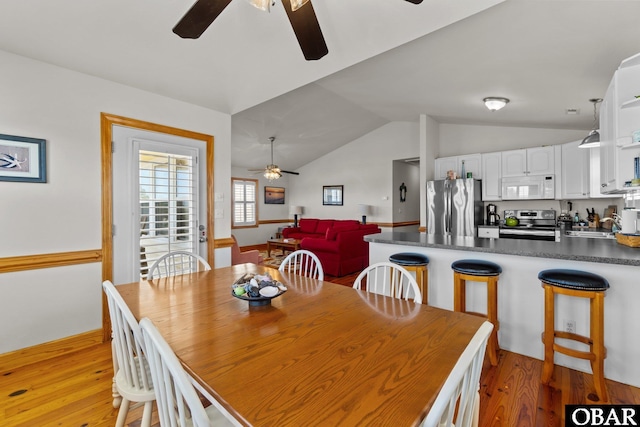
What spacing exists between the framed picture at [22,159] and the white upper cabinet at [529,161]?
235 inches

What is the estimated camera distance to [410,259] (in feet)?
9.19

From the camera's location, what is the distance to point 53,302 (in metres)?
2.55

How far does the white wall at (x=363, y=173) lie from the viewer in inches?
291

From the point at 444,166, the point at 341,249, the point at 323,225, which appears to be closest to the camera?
the point at 341,249

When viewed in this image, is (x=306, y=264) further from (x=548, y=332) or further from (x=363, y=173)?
(x=363, y=173)

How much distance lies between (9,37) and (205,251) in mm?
2339

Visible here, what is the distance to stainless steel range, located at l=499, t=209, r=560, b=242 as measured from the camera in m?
4.50

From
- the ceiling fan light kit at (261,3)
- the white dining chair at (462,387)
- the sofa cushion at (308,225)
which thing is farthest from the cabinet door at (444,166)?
the white dining chair at (462,387)

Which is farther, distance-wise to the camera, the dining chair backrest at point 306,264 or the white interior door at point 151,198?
the white interior door at point 151,198

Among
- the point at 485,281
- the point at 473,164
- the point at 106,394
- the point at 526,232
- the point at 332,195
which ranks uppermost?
the point at 473,164

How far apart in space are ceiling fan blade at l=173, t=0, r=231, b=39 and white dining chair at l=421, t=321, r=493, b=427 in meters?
1.74

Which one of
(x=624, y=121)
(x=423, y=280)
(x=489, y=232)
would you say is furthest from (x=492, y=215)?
(x=423, y=280)

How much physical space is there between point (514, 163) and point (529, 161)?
8.4 inches

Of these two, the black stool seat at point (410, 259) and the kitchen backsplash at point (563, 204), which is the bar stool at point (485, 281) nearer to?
the black stool seat at point (410, 259)
